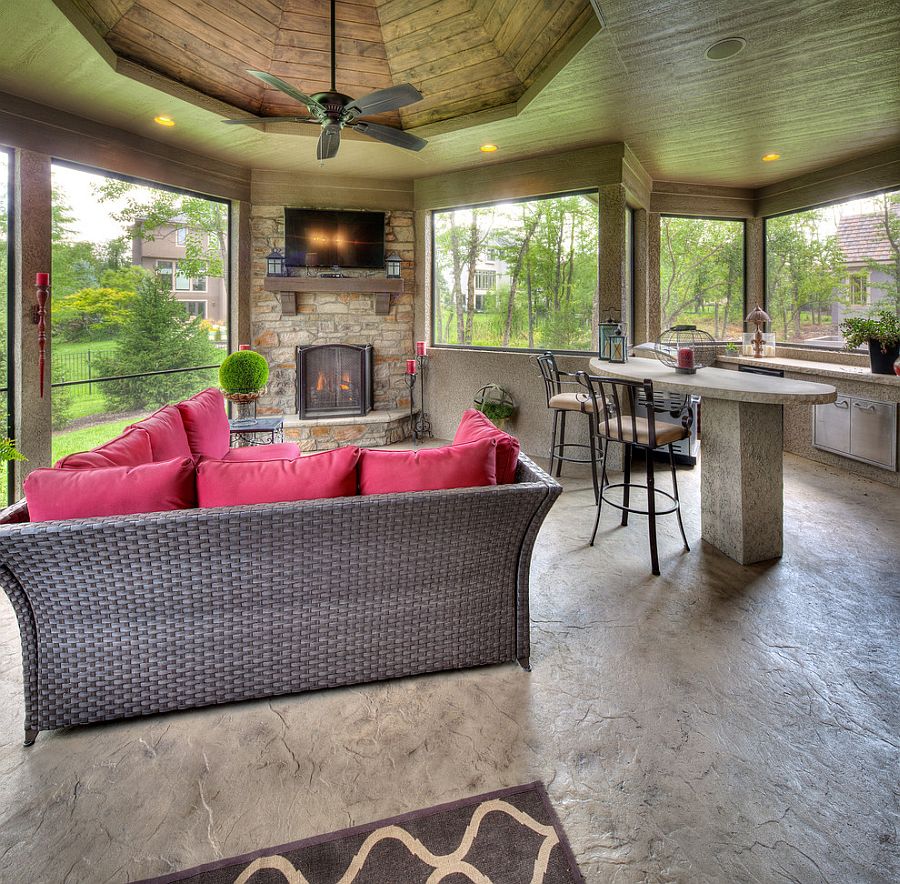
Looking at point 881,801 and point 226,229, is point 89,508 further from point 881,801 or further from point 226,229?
point 226,229

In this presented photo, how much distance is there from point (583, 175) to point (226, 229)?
3.52 metres

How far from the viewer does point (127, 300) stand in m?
5.29

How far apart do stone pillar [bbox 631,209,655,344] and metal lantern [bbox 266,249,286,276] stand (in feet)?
11.8

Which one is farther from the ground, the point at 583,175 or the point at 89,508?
the point at 583,175

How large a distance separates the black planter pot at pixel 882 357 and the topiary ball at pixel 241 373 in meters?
4.83

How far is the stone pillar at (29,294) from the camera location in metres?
3.93

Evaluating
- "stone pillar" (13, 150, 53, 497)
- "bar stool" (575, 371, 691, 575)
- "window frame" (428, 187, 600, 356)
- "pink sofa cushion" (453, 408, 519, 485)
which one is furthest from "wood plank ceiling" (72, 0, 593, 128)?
"pink sofa cushion" (453, 408, 519, 485)

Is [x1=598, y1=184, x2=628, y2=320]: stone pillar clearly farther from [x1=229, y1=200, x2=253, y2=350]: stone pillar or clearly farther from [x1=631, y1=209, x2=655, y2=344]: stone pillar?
[x1=229, y1=200, x2=253, y2=350]: stone pillar

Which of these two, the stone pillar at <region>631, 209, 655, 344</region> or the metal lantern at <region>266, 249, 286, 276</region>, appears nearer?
the stone pillar at <region>631, 209, 655, 344</region>

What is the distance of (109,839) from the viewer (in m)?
1.48

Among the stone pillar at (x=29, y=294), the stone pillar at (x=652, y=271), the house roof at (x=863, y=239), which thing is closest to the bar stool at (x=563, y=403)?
the stone pillar at (x=652, y=271)

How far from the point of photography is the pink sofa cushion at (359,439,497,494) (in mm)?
2004

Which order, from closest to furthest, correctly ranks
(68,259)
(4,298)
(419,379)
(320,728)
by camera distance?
1. (320,728)
2. (4,298)
3. (68,259)
4. (419,379)

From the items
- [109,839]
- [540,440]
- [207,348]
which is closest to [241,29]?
[207,348]
